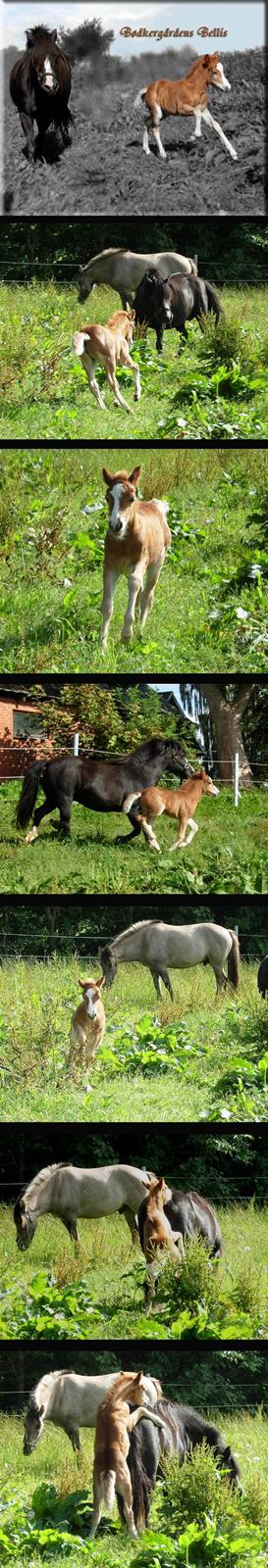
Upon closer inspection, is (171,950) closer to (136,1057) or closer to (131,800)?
(136,1057)

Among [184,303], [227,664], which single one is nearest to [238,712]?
[227,664]

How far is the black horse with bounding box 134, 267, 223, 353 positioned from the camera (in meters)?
11.6

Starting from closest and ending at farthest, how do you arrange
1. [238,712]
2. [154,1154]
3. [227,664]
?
[227,664]
[238,712]
[154,1154]

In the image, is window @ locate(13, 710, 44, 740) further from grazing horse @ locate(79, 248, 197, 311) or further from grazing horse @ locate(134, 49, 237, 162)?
grazing horse @ locate(134, 49, 237, 162)

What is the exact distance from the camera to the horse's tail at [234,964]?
36.9 feet

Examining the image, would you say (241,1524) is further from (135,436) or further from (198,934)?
(135,436)

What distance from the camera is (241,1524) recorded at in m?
9.81

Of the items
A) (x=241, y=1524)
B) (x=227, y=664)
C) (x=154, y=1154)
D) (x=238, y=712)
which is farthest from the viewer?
(x=154, y=1154)

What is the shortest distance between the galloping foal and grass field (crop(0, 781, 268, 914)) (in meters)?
2.73

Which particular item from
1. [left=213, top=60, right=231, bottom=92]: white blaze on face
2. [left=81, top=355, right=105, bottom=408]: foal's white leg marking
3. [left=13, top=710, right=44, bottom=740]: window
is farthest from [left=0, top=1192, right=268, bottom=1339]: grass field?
[left=213, top=60, right=231, bottom=92]: white blaze on face

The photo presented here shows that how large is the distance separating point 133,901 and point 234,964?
46.1 inches

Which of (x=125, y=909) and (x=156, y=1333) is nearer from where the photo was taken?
(x=156, y=1333)

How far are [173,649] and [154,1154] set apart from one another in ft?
11.5

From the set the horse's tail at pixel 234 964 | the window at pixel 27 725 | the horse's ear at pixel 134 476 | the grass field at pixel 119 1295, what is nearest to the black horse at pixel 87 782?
the window at pixel 27 725
